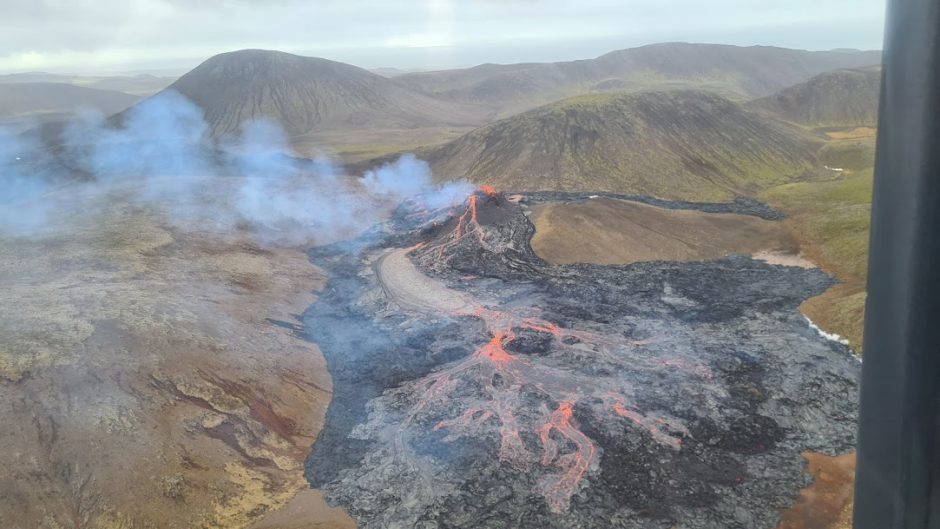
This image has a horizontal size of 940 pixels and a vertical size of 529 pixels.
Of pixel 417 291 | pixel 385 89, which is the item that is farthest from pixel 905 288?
pixel 385 89

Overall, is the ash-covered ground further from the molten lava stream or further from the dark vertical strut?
the dark vertical strut

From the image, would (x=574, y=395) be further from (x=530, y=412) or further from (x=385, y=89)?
(x=385, y=89)

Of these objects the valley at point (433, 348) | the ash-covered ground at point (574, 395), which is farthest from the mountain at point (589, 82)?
the ash-covered ground at point (574, 395)

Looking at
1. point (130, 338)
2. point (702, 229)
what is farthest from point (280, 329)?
point (702, 229)

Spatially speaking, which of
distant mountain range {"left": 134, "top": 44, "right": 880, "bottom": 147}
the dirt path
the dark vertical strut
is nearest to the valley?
the dirt path

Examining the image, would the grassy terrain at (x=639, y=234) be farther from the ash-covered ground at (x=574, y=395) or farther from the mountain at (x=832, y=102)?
the mountain at (x=832, y=102)
